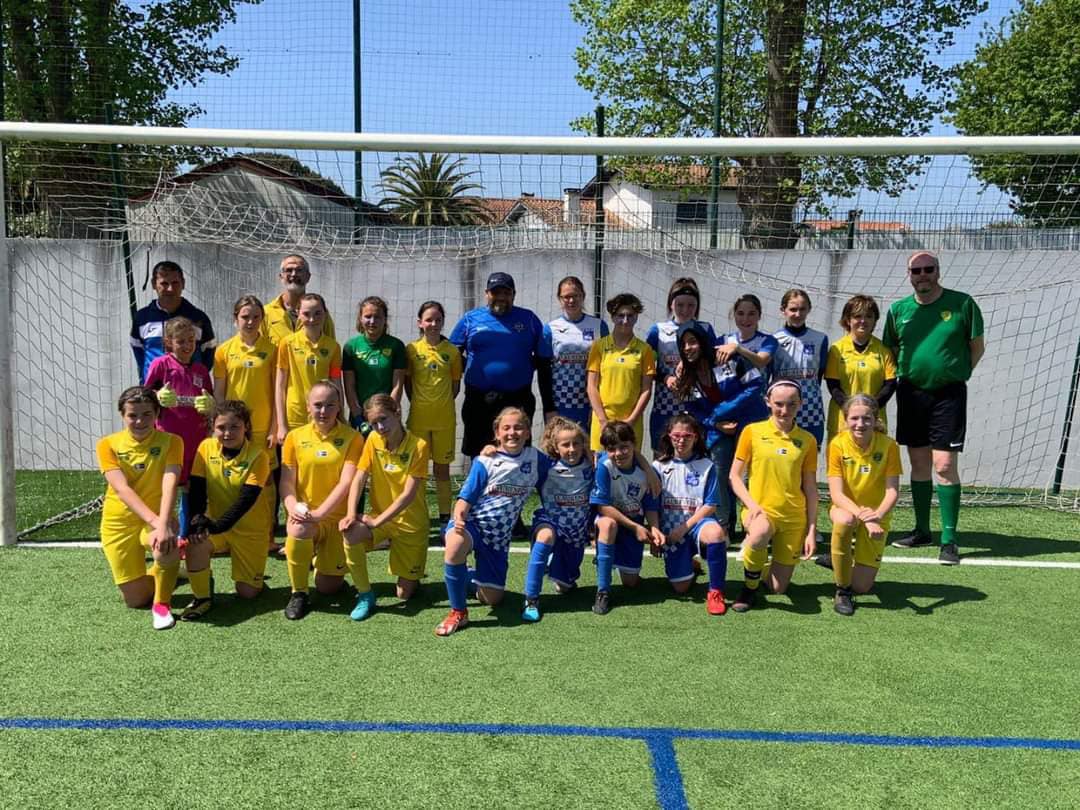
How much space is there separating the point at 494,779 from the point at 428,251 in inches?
227

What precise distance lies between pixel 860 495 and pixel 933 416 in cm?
125

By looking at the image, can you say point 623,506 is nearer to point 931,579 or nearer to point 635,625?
point 635,625

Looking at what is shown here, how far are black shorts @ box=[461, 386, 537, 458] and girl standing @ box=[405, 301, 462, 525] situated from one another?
0.58 ft

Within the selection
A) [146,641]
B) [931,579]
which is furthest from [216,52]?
[931,579]

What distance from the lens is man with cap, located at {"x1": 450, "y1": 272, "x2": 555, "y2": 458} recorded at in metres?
5.41

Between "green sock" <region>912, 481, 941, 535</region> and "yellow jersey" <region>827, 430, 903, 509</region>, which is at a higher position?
"yellow jersey" <region>827, 430, 903, 509</region>

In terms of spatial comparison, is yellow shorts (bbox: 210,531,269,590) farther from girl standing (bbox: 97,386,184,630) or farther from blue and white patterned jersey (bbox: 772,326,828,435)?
blue and white patterned jersey (bbox: 772,326,828,435)

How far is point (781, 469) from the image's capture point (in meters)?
4.52

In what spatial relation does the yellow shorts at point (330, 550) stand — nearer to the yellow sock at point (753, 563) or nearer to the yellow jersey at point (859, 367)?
the yellow sock at point (753, 563)

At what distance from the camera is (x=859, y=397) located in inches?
180

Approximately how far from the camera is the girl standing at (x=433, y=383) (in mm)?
5594

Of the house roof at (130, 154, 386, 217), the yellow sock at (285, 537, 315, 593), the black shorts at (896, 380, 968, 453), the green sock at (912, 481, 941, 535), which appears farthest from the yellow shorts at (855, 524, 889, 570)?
the house roof at (130, 154, 386, 217)

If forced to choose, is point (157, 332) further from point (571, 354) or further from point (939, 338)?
point (939, 338)

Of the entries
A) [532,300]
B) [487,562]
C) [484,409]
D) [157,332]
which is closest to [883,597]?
[487,562]
